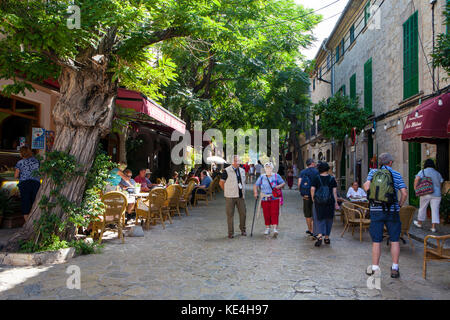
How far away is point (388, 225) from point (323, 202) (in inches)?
71.8

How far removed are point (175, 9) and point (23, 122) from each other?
520 cm

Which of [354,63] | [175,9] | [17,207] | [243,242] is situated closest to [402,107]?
[354,63]

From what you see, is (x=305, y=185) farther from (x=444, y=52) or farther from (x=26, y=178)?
(x=26, y=178)

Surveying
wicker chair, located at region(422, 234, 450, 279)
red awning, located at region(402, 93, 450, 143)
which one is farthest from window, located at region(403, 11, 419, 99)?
wicker chair, located at region(422, 234, 450, 279)

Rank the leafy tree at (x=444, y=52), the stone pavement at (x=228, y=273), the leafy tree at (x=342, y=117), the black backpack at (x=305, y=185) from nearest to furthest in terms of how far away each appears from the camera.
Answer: the stone pavement at (x=228, y=273) → the leafy tree at (x=444, y=52) → the black backpack at (x=305, y=185) → the leafy tree at (x=342, y=117)

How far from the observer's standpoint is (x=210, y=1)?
6.63m

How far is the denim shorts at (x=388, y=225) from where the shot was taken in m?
4.78

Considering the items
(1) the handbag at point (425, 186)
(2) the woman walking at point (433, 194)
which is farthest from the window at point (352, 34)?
(1) the handbag at point (425, 186)

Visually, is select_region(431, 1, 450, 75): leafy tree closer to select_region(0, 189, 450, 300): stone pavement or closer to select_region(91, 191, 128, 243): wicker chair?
select_region(0, 189, 450, 300): stone pavement

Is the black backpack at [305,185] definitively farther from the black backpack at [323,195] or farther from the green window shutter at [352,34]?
the green window shutter at [352,34]

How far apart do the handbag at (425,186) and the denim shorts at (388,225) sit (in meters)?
3.79

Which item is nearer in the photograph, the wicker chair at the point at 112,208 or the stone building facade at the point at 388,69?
the wicker chair at the point at 112,208

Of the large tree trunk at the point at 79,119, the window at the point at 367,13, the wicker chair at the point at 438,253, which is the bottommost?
the wicker chair at the point at 438,253
